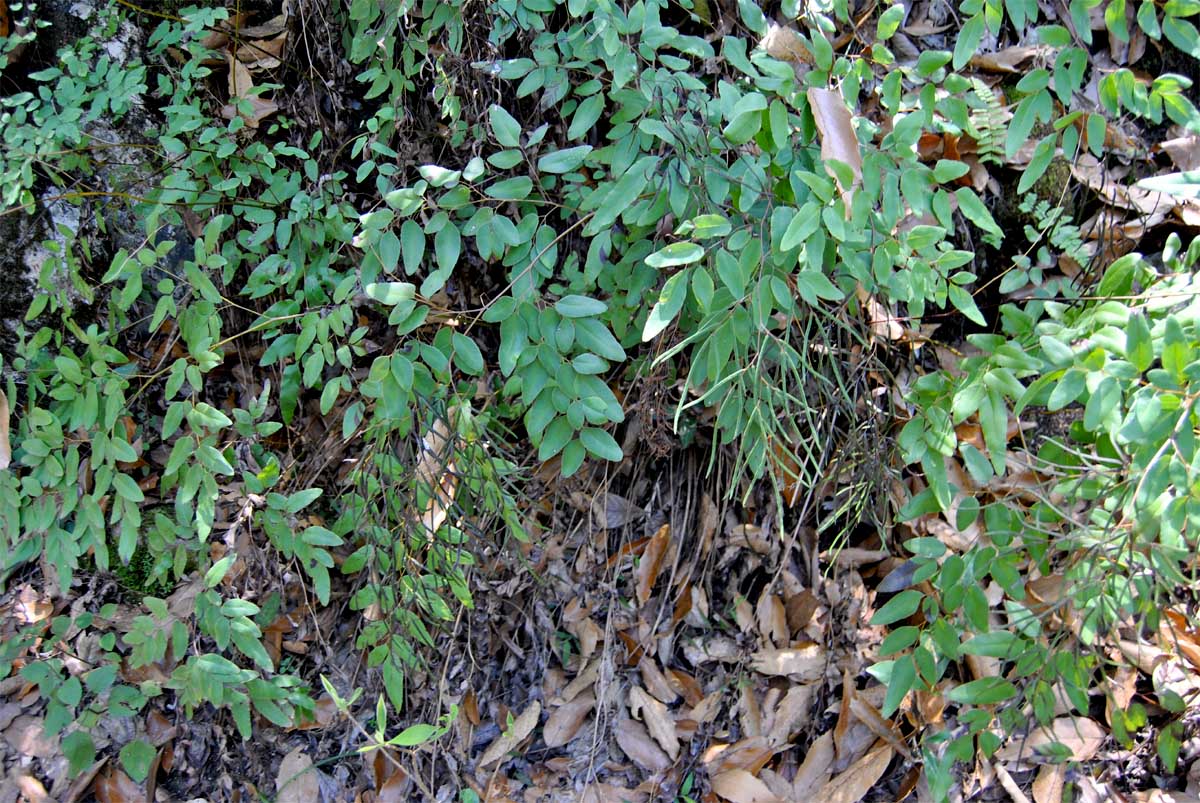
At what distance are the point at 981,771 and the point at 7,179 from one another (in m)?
2.71

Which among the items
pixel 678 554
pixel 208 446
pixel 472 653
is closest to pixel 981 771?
pixel 678 554

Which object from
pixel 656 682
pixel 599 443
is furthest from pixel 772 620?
pixel 599 443

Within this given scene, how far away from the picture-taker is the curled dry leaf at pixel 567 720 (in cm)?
235

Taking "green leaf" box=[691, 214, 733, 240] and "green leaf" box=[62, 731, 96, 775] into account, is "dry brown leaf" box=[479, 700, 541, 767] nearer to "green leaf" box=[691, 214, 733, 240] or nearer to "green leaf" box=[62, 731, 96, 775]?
"green leaf" box=[62, 731, 96, 775]

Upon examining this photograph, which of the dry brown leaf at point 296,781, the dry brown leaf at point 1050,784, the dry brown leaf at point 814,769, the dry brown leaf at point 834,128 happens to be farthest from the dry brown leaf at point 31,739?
the dry brown leaf at point 1050,784

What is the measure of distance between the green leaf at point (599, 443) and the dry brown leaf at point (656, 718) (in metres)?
0.90

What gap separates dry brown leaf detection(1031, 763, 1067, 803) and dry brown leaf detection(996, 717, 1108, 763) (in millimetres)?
32

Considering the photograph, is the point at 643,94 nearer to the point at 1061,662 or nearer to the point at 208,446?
the point at 208,446

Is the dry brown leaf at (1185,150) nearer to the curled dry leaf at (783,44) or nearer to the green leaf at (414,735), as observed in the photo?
the curled dry leaf at (783,44)

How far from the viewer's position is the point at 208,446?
192 cm

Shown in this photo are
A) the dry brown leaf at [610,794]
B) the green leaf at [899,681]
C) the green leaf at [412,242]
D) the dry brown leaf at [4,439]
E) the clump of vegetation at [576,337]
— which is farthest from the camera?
the dry brown leaf at [610,794]

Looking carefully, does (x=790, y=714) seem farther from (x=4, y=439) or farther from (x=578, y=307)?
(x=4, y=439)

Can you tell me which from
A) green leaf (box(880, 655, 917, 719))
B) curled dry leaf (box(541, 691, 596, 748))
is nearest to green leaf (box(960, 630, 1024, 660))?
green leaf (box(880, 655, 917, 719))

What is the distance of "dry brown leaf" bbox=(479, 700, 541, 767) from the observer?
7.66ft
